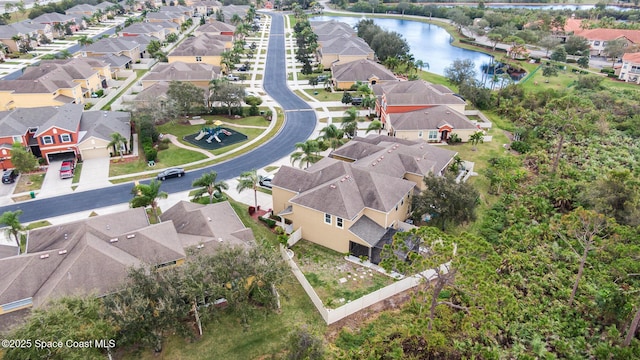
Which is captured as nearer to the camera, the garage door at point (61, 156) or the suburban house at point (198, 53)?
the garage door at point (61, 156)

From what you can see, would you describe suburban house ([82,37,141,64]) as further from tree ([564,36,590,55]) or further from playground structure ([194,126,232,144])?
tree ([564,36,590,55])

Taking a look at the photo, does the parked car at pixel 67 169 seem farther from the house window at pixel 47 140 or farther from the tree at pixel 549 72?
the tree at pixel 549 72

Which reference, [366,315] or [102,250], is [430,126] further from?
[102,250]

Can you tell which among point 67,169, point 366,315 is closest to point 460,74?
point 366,315

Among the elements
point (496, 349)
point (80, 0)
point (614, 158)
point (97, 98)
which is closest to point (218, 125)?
point (97, 98)

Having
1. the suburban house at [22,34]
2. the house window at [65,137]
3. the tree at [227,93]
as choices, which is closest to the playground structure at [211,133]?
the tree at [227,93]
